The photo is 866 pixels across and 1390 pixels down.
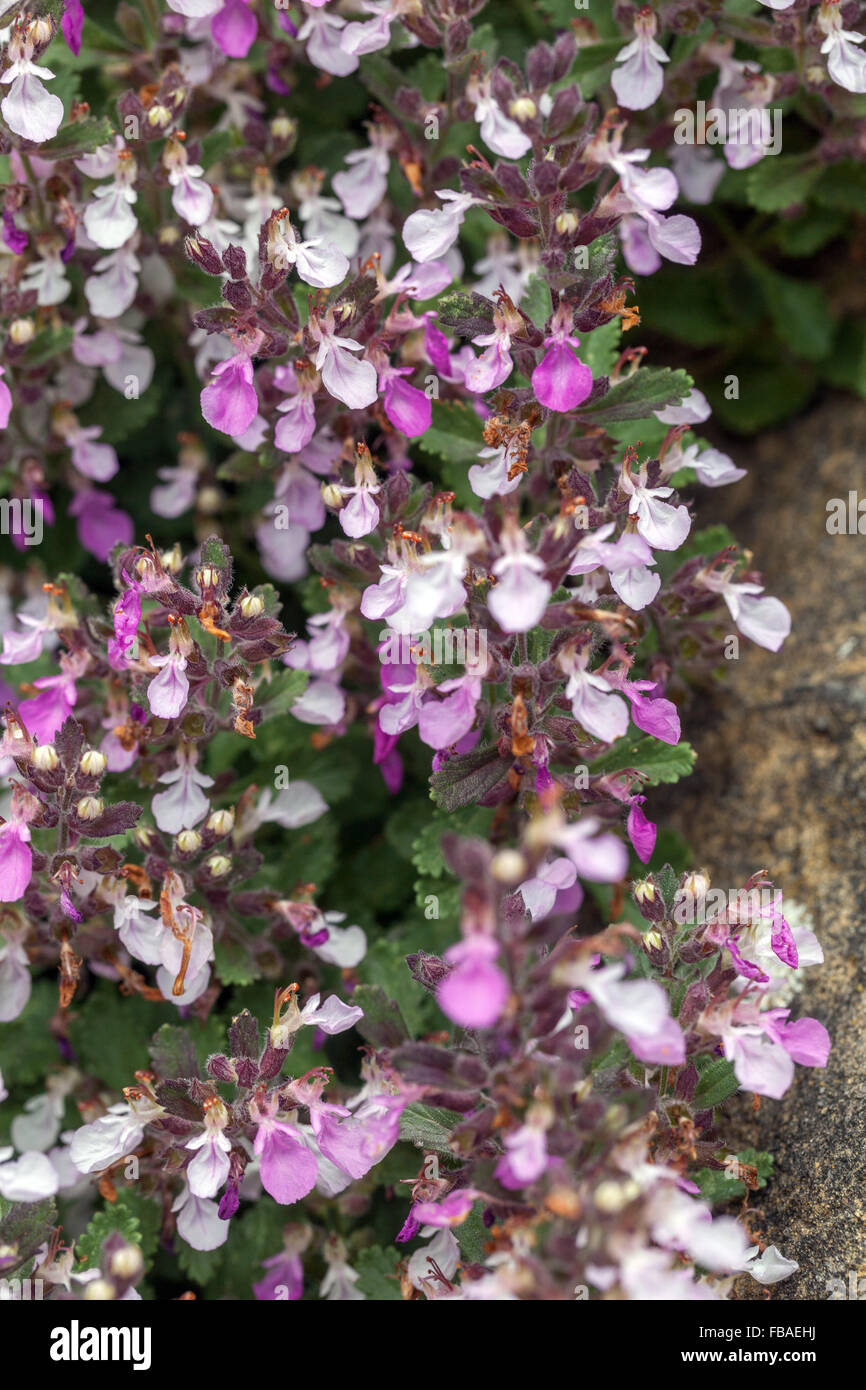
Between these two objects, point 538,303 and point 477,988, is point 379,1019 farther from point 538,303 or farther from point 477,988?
point 538,303

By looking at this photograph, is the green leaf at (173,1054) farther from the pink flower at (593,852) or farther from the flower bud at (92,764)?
the pink flower at (593,852)

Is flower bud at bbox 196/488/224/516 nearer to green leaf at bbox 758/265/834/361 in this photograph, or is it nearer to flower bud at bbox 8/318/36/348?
flower bud at bbox 8/318/36/348

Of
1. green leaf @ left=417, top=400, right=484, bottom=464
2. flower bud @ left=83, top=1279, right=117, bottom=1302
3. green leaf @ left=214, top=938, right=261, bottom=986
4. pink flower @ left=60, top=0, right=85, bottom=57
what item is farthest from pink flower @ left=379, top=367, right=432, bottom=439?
flower bud @ left=83, top=1279, right=117, bottom=1302

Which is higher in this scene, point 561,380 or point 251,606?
point 561,380

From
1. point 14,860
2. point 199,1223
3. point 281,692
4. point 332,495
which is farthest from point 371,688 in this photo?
point 199,1223

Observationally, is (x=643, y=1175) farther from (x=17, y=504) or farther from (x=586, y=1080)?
(x=17, y=504)

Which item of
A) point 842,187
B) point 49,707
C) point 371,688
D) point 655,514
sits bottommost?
point 371,688
